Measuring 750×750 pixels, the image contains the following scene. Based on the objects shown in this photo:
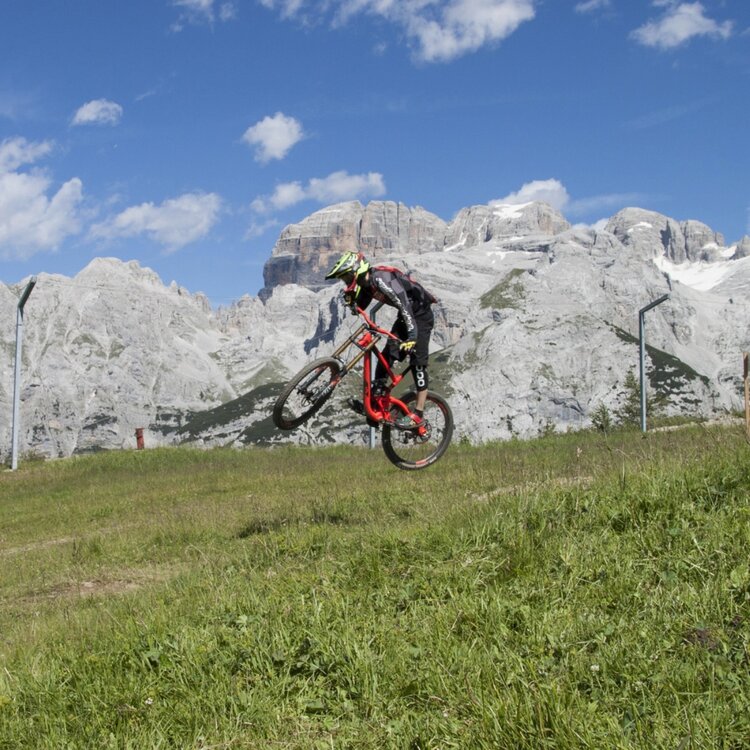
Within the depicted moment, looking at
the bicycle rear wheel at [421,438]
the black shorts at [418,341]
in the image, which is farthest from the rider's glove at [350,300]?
the bicycle rear wheel at [421,438]

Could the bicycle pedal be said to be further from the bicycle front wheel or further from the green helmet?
the green helmet

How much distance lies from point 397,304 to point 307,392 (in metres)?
1.98

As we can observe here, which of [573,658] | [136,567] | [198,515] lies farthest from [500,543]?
[198,515]

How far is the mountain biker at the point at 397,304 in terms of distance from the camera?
12.0 m

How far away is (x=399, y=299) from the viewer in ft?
40.4

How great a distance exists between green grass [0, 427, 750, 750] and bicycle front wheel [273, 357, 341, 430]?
255 centimetres

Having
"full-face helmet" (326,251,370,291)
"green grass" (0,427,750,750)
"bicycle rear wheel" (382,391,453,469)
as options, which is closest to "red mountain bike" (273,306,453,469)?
"bicycle rear wheel" (382,391,453,469)

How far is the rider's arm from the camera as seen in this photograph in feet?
40.3

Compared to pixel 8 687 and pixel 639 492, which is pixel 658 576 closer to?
pixel 639 492

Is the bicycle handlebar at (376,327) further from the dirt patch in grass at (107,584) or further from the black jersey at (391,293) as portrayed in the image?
the dirt patch in grass at (107,584)

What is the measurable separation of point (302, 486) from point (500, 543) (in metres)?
12.6

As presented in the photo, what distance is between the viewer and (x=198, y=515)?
1591 cm

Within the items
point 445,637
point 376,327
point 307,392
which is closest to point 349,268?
point 376,327

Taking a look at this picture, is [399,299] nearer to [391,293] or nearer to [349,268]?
[391,293]
